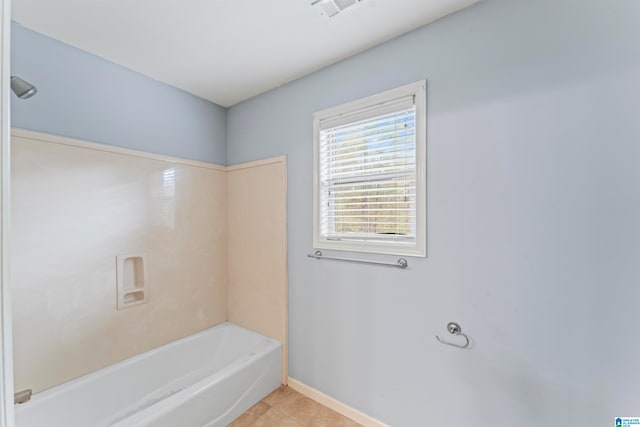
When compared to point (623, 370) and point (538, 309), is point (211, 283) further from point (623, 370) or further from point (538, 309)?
point (623, 370)

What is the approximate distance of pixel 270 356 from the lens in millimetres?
2057

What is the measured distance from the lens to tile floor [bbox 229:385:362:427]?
1.73 metres

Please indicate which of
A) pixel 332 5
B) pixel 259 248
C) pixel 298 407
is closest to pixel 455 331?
pixel 298 407

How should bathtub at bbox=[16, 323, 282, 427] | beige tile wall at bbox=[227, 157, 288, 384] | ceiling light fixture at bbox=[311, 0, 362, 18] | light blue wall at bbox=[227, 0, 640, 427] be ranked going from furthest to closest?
1. beige tile wall at bbox=[227, 157, 288, 384]
2. bathtub at bbox=[16, 323, 282, 427]
3. ceiling light fixture at bbox=[311, 0, 362, 18]
4. light blue wall at bbox=[227, 0, 640, 427]

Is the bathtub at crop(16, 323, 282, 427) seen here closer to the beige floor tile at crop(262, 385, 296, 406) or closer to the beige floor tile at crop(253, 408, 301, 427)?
the beige floor tile at crop(262, 385, 296, 406)

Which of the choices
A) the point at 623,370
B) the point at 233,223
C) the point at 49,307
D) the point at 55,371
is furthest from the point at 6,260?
the point at 233,223

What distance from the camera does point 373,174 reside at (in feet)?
5.66

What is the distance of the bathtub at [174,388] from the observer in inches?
58.0

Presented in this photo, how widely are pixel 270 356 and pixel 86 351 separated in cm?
123

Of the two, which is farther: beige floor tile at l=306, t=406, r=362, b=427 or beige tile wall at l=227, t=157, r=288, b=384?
beige tile wall at l=227, t=157, r=288, b=384

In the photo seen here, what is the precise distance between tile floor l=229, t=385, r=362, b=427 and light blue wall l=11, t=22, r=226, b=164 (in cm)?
211

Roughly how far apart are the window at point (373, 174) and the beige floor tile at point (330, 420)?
1.16 metres

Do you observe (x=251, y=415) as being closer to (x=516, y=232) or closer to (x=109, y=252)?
(x=109, y=252)

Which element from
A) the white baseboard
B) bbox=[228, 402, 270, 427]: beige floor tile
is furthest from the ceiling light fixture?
bbox=[228, 402, 270, 427]: beige floor tile
